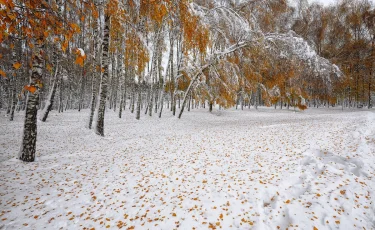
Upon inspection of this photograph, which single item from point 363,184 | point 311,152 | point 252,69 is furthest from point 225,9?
point 363,184

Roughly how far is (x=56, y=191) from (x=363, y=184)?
309 inches

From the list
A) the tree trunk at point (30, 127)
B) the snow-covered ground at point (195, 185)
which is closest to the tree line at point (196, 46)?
the tree trunk at point (30, 127)

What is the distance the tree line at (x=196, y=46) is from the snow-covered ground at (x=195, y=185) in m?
1.87

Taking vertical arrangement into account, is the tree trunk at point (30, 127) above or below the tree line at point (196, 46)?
below

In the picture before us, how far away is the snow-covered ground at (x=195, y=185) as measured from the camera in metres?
3.72

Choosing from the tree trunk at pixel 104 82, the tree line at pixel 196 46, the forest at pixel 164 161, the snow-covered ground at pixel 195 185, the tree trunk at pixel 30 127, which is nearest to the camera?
the tree line at pixel 196 46

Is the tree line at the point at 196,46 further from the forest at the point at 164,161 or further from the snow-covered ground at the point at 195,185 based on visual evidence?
the snow-covered ground at the point at 195,185

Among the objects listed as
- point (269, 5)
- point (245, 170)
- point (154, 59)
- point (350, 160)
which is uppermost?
point (269, 5)

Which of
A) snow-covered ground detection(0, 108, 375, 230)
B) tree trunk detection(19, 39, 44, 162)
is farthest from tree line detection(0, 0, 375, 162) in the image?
snow-covered ground detection(0, 108, 375, 230)

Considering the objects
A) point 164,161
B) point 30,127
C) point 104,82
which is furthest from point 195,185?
point 104,82

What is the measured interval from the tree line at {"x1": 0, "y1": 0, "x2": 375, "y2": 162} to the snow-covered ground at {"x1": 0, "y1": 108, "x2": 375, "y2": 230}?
1869mm

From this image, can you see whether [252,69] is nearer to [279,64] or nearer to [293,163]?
[279,64]

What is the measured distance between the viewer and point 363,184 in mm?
4500

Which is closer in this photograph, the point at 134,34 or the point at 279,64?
the point at 134,34
